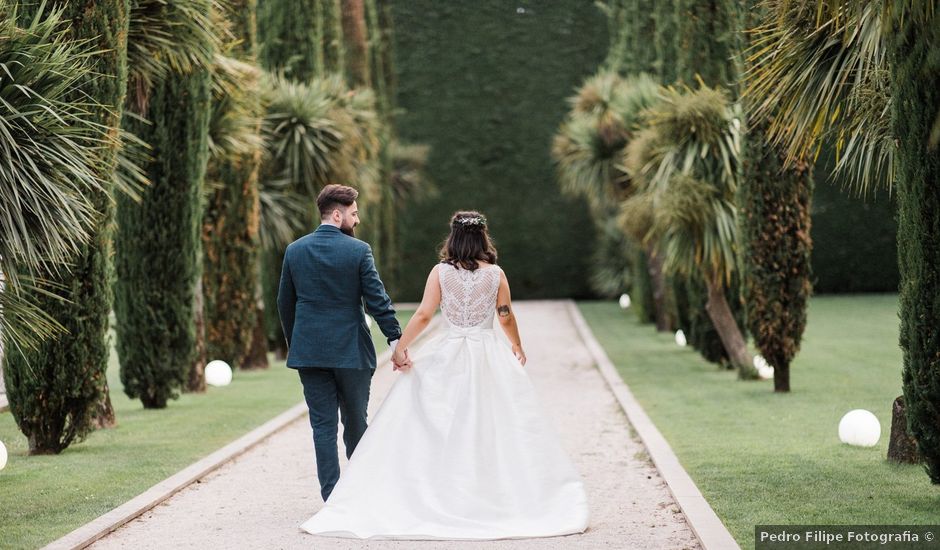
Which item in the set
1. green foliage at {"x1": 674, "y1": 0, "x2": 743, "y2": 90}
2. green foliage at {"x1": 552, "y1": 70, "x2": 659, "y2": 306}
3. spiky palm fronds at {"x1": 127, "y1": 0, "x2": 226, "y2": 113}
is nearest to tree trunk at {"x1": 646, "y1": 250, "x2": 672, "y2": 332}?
green foliage at {"x1": 552, "y1": 70, "x2": 659, "y2": 306}

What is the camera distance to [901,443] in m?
7.64

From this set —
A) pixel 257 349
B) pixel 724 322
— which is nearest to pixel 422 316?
pixel 724 322

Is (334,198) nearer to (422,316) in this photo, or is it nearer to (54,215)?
(422,316)

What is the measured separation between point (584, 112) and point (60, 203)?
16.5 meters

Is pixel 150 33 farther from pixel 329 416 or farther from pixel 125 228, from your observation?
pixel 329 416

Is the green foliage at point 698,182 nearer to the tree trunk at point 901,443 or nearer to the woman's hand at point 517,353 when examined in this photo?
the tree trunk at point 901,443

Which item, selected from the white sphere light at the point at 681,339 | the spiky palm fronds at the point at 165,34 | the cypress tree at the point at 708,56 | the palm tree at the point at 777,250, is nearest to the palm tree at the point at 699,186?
the cypress tree at the point at 708,56

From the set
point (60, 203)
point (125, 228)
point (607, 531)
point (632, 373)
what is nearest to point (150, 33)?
point (125, 228)

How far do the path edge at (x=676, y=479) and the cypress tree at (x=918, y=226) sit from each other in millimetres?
1221

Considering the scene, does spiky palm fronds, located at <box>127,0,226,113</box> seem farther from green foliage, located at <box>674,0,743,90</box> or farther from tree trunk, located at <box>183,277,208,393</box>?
green foliage, located at <box>674,0,743,90</box>

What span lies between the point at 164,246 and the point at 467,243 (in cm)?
630

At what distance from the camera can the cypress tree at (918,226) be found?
19.4 feet

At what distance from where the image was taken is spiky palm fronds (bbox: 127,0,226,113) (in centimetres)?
997

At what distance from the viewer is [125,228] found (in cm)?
1177
